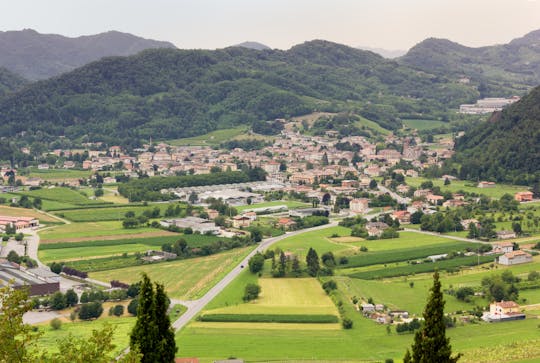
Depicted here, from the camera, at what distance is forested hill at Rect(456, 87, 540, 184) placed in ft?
223

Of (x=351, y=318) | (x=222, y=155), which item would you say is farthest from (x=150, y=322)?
(x=222, y=155)

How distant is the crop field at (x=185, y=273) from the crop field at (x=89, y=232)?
8.10 metres

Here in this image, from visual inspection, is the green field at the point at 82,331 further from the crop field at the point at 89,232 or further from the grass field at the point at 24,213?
the grass field at the point at 24,213

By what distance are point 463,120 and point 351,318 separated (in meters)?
85.8

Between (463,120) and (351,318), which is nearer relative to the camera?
(351,318)

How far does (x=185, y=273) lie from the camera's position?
39.3 m

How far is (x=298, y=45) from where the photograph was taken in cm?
17188

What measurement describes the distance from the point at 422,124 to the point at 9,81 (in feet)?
253

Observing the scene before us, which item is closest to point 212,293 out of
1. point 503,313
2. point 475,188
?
point 503,313

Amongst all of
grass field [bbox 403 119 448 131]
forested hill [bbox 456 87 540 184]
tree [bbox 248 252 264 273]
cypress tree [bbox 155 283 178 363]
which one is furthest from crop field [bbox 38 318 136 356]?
grass field [bbox 403 119 448 131]

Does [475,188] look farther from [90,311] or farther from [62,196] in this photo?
[90,311]

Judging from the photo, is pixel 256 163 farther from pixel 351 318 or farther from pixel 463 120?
pixel 351 318

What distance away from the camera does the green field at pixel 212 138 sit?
103062 mm

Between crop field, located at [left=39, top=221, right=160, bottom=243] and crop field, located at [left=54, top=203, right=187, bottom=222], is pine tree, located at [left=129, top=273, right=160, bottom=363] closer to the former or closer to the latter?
crop field, located at [left=39, top=221, right=160, bottom=243]
